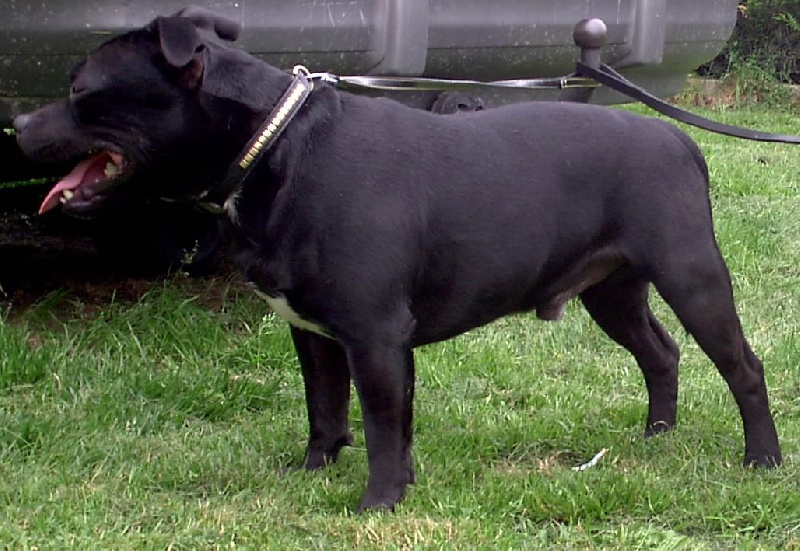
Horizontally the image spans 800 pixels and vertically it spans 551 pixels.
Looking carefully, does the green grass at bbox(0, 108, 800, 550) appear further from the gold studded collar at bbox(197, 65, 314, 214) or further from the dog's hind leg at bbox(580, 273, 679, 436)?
the gold studded collar at bbox(197, 65, 314, 214)

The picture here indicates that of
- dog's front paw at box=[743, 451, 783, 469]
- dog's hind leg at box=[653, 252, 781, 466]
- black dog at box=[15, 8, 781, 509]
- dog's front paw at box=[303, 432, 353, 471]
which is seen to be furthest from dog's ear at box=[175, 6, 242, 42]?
dog's front paw at box=[743, 451, 783, 469]

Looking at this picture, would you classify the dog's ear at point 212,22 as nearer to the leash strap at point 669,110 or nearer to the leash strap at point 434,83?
the leash strap at point 434,83

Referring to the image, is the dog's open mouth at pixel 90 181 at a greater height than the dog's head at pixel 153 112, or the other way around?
the dog's head at pixel 153 112

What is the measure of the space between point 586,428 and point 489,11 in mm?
1514

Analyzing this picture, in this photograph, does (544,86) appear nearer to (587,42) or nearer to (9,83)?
(587,42)

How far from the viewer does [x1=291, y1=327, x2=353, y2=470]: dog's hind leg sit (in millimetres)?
3479

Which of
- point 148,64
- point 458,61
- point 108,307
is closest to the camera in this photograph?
point 148,64

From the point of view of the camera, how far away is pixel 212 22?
323cm

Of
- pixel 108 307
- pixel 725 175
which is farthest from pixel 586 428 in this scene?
pixel 725 175

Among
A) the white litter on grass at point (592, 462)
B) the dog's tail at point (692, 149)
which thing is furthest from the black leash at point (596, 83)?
the white litter on grass at point (592, 462)

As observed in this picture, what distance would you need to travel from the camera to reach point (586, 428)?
386 cm

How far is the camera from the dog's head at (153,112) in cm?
296

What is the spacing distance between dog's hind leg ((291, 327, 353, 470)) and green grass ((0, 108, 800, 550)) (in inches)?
3.2

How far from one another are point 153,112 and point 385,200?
0.60 m
